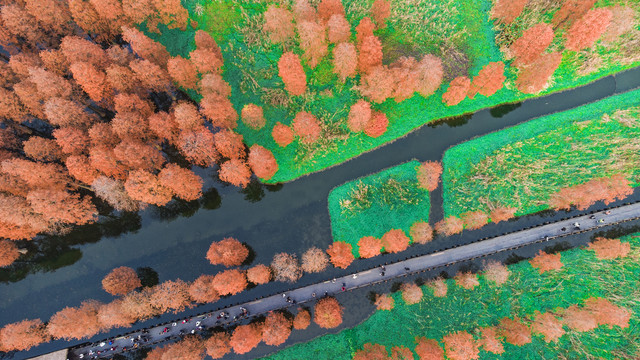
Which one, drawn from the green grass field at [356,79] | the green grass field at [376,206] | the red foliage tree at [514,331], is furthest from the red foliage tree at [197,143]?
the red foliage tree at [514,331]

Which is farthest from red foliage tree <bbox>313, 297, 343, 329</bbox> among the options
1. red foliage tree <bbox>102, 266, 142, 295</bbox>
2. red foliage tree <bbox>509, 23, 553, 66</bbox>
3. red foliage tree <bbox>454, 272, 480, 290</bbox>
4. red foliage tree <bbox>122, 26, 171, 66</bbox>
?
red foliage tree <bbox>509, 23, 553, 66</bbox>

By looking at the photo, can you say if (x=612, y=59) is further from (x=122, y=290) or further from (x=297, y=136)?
(x=122, y=290)

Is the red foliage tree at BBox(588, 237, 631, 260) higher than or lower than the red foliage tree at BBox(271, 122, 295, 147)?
lower

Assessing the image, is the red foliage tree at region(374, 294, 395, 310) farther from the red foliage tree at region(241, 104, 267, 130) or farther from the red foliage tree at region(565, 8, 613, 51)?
the red foliage tree at region(565, 8, 613, 51)

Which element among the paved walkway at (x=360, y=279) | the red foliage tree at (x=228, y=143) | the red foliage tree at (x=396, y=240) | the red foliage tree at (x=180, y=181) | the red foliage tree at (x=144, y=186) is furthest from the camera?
the paved walkway at (x=360, y=279)

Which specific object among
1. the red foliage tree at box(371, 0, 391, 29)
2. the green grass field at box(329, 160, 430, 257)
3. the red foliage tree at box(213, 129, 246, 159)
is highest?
the red foliage tree at box(371, 0, 391, 29)

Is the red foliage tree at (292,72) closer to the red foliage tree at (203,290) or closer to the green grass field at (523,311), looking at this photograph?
the red foliage tree at (203,290)
